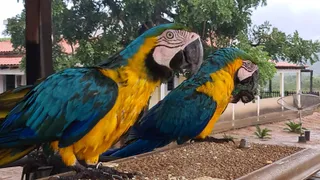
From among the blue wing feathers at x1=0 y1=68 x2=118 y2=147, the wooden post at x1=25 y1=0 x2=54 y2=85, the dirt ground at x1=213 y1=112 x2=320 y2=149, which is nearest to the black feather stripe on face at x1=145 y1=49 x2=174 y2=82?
the blue wing feathers at x1=0 y1=68 x2=118 y2=147

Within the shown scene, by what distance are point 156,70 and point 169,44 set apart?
0.09 m

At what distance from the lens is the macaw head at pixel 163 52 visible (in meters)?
1.34

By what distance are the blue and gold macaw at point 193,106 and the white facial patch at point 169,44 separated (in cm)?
73

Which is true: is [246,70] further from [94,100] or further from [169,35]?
[94,100]

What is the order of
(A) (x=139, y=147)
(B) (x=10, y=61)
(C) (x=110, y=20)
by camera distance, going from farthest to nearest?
(B) (x=10, y=61), (C) (x=110, y=20), (A) (x=139, y=147)

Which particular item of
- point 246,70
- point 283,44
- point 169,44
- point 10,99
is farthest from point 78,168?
point 283,44

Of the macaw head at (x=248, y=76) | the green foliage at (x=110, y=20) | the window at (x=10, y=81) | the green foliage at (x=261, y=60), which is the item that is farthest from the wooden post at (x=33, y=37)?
the window at (x=10, y=81)

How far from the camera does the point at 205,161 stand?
193 centimetres

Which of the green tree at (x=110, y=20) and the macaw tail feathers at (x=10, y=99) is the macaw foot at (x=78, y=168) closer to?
the macaw tail feathers at (x=10, y=99)

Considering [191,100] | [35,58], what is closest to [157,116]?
[191,100]

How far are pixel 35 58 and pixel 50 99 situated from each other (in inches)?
31.2

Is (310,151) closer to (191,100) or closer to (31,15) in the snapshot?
(191,100)

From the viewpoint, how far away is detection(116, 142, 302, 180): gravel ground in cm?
168

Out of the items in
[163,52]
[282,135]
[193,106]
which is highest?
[163,52]
